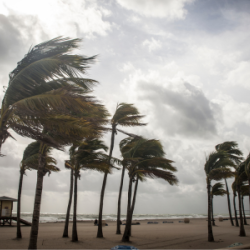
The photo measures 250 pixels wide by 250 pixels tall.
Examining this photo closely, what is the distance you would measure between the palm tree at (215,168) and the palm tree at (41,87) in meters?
10.0

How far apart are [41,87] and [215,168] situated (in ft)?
37.4

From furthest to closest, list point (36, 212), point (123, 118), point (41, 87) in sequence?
point (123, 118), point (36, 212), point (41, 87)

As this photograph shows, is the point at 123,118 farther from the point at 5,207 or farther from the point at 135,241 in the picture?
the point at 5,207

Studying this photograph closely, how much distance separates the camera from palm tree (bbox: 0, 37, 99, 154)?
5.80 m

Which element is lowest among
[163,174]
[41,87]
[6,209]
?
[6,209]

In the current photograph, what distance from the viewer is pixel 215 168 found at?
1402cm

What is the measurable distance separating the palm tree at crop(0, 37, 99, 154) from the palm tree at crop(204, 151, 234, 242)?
10038mm

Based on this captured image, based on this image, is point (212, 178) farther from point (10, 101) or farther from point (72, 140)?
point (10, 101)

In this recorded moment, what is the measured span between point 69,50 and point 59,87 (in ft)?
3.67

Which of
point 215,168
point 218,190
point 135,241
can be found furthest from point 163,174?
point 218,190

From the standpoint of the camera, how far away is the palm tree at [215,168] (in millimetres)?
13599

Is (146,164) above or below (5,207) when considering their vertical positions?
above

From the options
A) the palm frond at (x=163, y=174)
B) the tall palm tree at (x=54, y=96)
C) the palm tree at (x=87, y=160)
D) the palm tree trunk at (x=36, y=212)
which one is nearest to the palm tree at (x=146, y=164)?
the palm frond at (x=163, y=174)

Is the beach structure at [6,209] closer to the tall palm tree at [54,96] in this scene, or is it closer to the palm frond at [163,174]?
the palm frond at [163,174]
